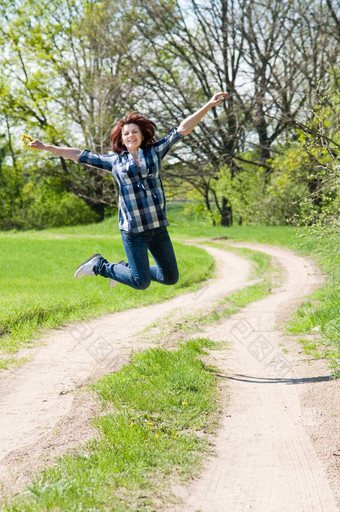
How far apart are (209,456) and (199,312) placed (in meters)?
5.61

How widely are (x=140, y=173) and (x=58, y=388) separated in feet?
7.64

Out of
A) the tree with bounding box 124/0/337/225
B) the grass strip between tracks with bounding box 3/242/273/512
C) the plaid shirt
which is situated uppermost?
the tree with bounding box 124/0/337/225

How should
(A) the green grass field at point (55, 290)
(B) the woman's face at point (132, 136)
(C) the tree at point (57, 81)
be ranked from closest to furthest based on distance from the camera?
(B) the woman's face at point (132, 136) < (A) the green grass field at point (55, 290) < (C) the tree at point (57, 81)

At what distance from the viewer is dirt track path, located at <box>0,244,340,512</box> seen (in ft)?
10.9

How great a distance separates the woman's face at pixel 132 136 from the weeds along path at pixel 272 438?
8.71 feet

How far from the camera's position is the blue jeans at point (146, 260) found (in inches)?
229

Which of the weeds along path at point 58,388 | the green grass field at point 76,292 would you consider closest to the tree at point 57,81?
the green grass field at point 76,292

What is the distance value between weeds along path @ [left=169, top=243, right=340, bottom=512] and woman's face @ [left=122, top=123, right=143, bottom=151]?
2.65 meters

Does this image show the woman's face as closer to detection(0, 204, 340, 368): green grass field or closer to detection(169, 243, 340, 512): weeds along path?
detection(169, 243, 340, 512): weeds along path

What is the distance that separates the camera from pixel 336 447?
12.7 ft

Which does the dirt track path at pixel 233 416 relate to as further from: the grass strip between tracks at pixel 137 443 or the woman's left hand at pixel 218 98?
the woman's left hand at pixel 218 98

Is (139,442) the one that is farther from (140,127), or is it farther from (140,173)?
(140,127)

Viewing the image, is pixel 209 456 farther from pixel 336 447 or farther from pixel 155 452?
Answer: pixel 336 447

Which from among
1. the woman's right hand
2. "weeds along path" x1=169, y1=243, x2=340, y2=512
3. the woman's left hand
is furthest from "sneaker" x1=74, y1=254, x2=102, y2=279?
the woman's left hand
